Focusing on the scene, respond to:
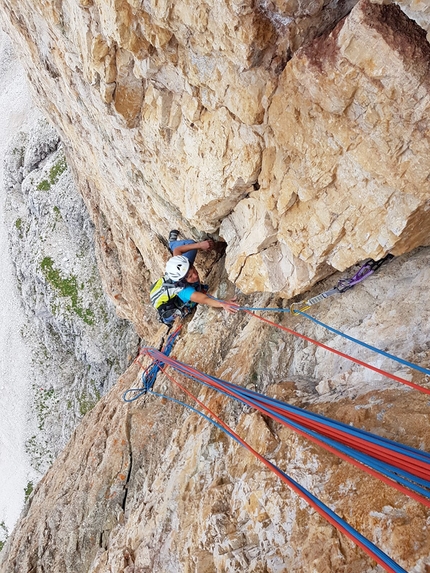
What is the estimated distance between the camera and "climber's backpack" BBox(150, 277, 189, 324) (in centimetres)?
866

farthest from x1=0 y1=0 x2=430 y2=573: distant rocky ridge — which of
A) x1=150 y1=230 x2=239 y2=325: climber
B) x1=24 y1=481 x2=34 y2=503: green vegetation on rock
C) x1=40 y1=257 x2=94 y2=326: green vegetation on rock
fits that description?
x1=24 y1=481 x2=34 y2=503: green vegetation on rock

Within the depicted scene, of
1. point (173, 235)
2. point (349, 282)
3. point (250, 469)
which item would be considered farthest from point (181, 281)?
point (250, 469)

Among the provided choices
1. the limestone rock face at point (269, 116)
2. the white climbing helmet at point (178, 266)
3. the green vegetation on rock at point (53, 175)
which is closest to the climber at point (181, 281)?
the white climbing helmet at point (178, 266)

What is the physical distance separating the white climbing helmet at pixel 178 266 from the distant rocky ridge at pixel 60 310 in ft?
47.3

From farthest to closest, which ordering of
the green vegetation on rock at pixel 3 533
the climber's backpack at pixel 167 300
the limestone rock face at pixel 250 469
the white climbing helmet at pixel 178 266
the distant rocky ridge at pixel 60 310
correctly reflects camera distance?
the distant rocky ridge at pixel 60 310 → the green vegetation on rock at pixel 3 533 → the climber's backpack at pixel 167 300 → the white climbing helmet at pixel 178 266 → the limestone rock face at pixel 250 469

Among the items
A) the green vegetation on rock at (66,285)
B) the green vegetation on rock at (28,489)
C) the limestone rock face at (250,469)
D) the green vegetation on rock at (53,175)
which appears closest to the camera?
the limestone rock face at (250,469)

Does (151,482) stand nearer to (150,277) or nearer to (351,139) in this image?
(351,139)

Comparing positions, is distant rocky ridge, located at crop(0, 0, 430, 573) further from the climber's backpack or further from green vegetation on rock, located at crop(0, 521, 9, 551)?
green vegetation on rock, located at crop(0, 521, 9, 551)

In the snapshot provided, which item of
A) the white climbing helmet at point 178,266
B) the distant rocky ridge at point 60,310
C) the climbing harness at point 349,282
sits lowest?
the distant rocky ridge at point 60,310

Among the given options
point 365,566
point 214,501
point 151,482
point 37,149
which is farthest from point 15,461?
point 365,566

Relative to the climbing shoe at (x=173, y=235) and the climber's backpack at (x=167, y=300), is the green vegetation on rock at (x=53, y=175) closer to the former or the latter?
the climber's backpack at (x=167, y=300)

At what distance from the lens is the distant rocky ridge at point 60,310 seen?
2319 cm

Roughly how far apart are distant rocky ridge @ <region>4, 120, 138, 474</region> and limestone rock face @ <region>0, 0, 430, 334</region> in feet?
52.8

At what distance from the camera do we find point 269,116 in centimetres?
528
